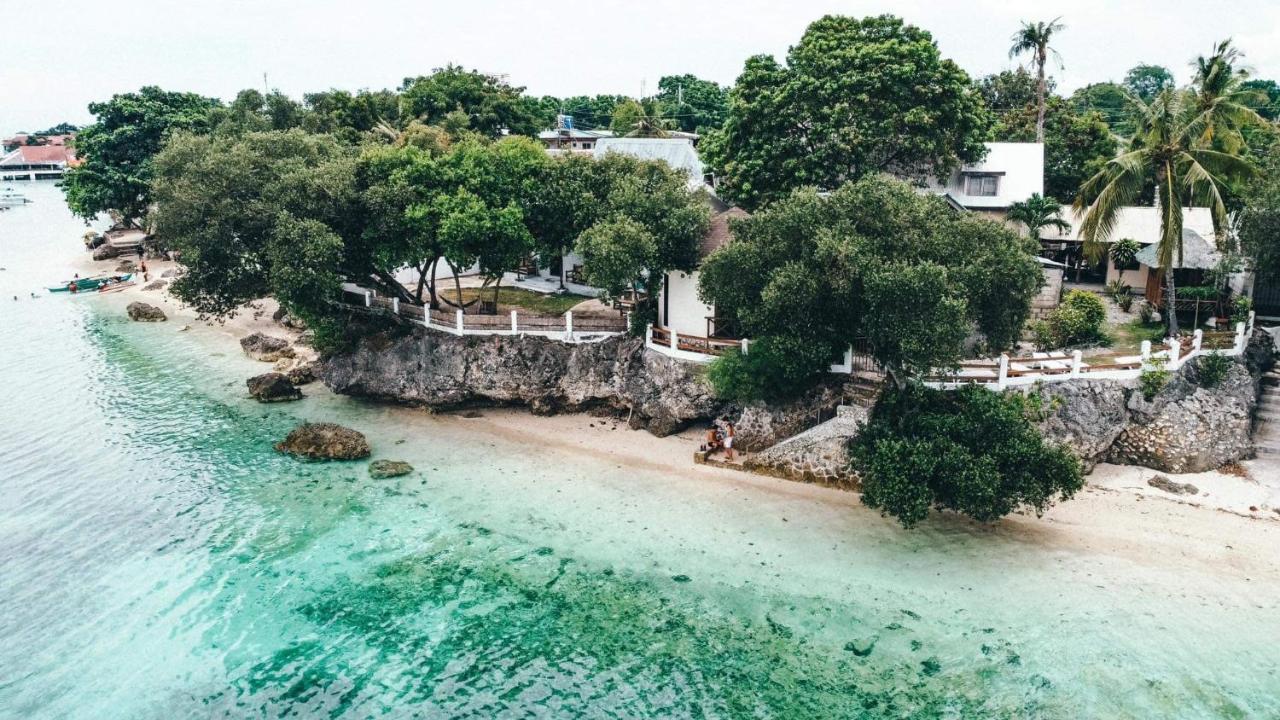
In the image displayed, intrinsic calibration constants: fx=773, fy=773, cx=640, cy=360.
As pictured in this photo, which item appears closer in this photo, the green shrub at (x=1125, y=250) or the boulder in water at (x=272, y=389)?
the boulder in water at (x=272, y=389)

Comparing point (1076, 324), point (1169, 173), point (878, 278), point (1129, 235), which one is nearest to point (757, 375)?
point (878, 278)

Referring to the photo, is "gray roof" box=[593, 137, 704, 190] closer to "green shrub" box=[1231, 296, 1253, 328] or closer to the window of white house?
the window of white house

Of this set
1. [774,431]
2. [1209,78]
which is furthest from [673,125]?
[774,431]

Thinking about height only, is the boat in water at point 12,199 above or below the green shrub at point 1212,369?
above

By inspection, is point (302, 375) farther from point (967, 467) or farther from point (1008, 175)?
point (1008, 175)

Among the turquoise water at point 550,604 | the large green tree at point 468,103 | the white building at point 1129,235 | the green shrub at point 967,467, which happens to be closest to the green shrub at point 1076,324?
the white building at point 1129,235

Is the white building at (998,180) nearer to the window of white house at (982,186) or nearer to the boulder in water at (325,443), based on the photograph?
the window of white house at (982,186)

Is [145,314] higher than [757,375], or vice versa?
[145,314]
